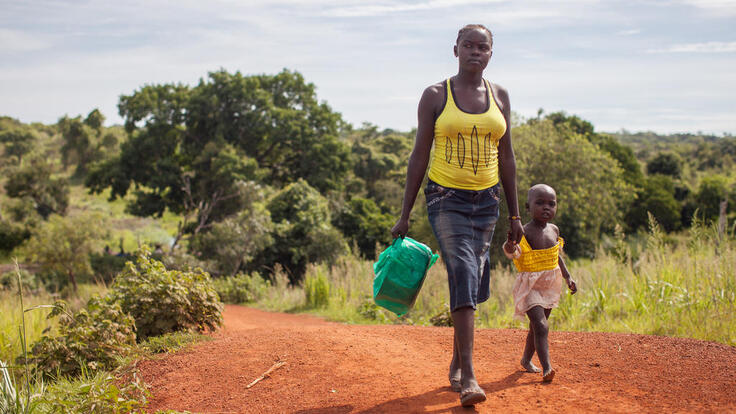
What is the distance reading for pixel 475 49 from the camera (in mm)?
3428

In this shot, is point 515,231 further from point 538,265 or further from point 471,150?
point 471,150

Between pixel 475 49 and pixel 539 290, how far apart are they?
1.64 meters

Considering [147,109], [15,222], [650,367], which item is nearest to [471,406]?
[650,367]

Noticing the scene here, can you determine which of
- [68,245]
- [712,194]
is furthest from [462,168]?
[712,194]

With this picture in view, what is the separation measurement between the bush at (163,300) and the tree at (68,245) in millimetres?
15511

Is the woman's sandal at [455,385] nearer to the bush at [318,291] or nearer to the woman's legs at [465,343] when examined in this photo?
the woman's legs at [465,343]

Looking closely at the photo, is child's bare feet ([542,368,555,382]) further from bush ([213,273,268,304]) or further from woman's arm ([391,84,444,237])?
bush ([213,273,268,304])

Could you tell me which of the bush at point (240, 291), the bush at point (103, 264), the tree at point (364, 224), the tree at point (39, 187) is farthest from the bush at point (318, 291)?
the tree at point (39, 187)

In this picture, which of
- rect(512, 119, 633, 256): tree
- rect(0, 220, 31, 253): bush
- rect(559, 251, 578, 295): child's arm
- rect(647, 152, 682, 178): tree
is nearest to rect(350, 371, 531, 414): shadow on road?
rect(559, 251, 578, 295): child's arm

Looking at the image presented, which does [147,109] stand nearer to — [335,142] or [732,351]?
[335,142]

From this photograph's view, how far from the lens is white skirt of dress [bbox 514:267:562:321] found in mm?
3789

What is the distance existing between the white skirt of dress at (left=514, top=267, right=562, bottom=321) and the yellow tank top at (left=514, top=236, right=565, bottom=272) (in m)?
0.03

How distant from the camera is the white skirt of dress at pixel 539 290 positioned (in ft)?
12.4

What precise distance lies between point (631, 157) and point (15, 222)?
1259 inches
